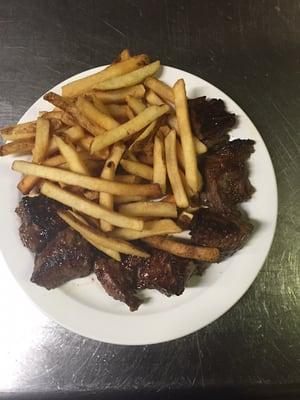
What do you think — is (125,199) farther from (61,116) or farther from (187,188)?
(61,116)

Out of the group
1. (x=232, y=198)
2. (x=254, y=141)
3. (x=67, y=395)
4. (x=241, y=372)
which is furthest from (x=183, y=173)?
(x=67, y=395)

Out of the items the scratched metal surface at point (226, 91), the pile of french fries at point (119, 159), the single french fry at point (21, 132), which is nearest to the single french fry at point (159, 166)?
the pile of french fries at point (119, 159)

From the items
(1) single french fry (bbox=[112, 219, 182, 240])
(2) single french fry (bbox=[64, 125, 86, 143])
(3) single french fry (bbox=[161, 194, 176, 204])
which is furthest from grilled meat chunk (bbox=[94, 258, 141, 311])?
(2) single french fry (bbox=[64, 125, 86, 143])

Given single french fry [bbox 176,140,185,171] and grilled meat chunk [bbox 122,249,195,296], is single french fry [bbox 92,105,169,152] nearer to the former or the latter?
single french fry [bbox 176,140,185,171]

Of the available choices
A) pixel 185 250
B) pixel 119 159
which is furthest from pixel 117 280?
pixel 119 159

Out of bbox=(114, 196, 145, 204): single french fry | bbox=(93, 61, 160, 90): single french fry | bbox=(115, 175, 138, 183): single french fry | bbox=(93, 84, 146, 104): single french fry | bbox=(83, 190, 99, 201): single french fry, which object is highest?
bbox=(93, 61, 160, 90): single french fry

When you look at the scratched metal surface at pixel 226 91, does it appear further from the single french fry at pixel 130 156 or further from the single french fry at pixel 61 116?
the single french fry at pixel 130 156

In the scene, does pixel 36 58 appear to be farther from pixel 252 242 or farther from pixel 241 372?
pixel 241 372
